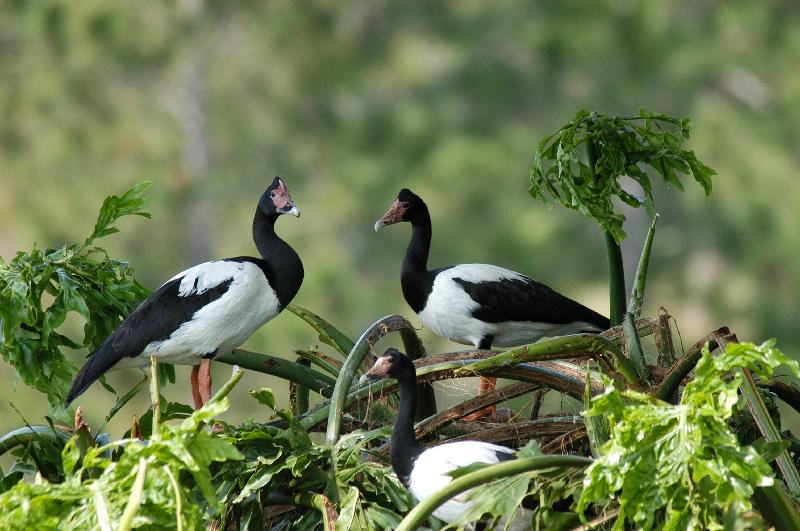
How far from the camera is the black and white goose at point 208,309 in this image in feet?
9.59

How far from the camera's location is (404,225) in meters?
9.91

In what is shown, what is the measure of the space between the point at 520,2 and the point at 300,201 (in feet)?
8.76

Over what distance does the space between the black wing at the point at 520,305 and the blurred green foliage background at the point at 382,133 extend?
16.6 feet

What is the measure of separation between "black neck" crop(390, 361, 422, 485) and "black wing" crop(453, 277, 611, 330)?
4.20 feet

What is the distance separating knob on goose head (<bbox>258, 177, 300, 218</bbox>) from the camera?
3.28 meters

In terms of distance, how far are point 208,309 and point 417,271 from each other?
2.54 ft

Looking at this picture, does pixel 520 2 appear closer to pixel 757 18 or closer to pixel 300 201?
pixel 757 18

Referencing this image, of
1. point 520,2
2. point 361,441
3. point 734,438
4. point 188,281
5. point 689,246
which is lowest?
point 734,438

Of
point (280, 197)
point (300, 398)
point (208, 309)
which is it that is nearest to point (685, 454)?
point (300, 398)

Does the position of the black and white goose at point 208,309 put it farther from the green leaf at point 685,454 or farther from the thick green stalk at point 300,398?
the green leaf at point 685,454

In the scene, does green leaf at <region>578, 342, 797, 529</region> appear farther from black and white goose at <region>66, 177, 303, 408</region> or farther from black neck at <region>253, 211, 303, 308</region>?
black neck at <region>253, 211, 303, 308</region>

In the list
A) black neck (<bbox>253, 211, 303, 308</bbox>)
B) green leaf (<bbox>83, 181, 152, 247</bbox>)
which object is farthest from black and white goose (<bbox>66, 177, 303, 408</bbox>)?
green leaf (<bbox>83, 181, 152, 247</bbox>)

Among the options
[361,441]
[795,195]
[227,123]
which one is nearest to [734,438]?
[361,441]

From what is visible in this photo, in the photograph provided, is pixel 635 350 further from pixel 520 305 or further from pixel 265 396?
pixel 520 305
